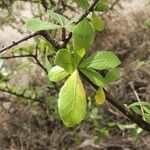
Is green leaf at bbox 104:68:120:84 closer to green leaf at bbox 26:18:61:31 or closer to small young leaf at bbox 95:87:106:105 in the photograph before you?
small young leaf at bbox 95:87:106:105

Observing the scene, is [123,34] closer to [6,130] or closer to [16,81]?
[16,81]

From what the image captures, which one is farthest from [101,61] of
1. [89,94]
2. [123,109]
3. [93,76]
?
[89,94]

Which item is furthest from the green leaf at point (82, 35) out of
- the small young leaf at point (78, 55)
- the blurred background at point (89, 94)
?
the blurred background at point (89, 94)

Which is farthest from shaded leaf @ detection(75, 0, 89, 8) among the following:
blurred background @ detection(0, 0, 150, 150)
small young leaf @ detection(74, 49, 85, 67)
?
blurred background @ detection(0, 0, 150, 150)

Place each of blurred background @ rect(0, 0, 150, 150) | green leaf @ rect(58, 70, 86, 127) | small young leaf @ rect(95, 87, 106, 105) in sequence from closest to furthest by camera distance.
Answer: green leaf @ rect(58, 70, 86, 127), small young leaf @ rect(95, 87, 106, 105), blurred background @ rect(0, 0, 150, 150)

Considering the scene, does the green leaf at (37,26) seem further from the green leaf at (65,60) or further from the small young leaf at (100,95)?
the small young leaf at (100,95)

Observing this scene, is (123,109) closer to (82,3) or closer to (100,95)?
(100,95)

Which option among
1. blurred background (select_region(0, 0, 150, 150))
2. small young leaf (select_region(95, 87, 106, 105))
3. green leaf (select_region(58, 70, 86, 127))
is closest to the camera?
green leaf (select_region(58, 70, 86, 127))

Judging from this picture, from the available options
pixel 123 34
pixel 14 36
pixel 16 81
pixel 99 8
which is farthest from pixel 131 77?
pixel 99 8
